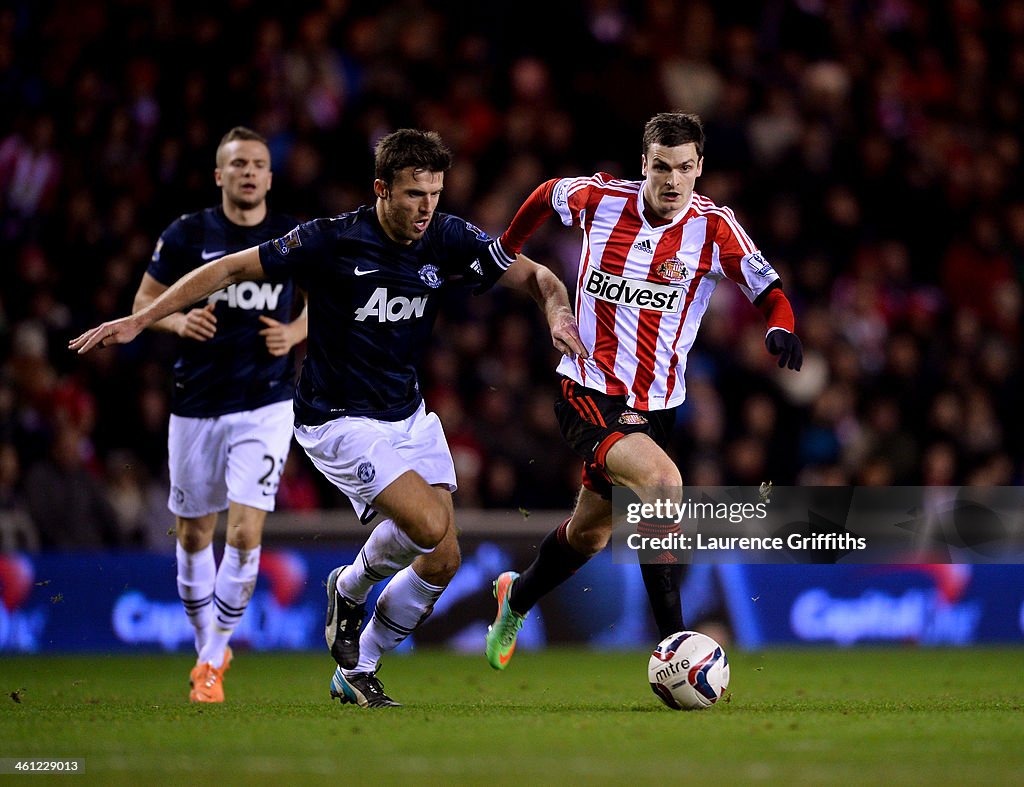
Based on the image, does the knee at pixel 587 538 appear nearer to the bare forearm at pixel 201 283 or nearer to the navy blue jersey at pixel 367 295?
the navy blue jersey at pixel 367 295

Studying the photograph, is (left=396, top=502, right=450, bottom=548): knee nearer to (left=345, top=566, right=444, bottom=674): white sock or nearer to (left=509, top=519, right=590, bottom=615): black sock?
(left=345, top=566, right=444, bottom=674): white sock

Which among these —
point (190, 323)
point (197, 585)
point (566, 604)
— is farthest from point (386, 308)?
point (566, 604)

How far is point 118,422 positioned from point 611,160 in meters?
5.19

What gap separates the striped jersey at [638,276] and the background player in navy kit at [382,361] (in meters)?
0.27

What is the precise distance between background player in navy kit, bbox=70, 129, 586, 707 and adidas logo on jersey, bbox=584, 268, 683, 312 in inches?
11.6

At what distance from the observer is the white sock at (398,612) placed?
23.7 feet

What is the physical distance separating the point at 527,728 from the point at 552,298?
2.23 metres

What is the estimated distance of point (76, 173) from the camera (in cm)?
1304

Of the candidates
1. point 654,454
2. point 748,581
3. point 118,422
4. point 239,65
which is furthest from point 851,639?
point 239,65

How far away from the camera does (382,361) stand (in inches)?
286

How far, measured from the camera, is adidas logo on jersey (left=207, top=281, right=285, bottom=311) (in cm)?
829

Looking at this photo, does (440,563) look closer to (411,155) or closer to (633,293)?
(633,293)

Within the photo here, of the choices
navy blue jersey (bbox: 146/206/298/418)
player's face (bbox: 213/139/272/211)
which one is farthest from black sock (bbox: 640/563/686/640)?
player's face (bbox: 213/139/272/211)

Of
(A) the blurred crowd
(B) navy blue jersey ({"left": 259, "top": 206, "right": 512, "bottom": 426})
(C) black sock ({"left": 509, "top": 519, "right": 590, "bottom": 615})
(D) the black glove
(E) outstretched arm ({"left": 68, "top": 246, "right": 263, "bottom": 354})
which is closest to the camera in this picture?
(E) outstretched arm ({"left": 68, "top": 246, "right": 263, "bottom": 354})
